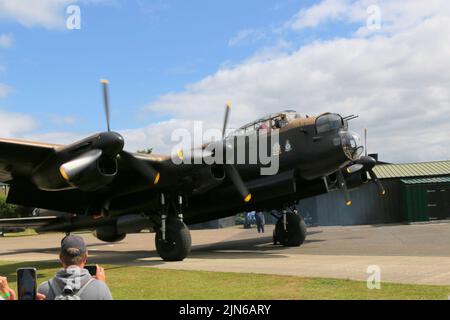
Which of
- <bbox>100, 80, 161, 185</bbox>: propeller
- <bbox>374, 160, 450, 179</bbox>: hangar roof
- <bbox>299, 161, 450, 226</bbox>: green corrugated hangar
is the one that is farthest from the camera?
<bbox>374, 160, 450, 179</bbox>: hangar roof

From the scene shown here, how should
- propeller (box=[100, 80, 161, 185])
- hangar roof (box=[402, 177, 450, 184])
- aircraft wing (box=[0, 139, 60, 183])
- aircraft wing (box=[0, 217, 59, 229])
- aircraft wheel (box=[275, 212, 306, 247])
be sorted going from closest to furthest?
aircraft wing (box=[0, 139, 60, 183])
propeller (box=[100, 80, 161, 185])
aircraft wheel (box=[275, 212, 306, 247])
aircraft wing (box=[0, 217, 59, 229])
hangar roof (box=[402, 177, 450, 184])

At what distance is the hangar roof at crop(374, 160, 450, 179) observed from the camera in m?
35.8

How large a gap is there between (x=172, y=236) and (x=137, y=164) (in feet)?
9.33

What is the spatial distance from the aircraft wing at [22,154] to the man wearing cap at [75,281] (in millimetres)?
8831

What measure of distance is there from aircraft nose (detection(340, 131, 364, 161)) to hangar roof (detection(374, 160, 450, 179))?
22.3 meters

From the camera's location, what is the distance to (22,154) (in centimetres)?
1205

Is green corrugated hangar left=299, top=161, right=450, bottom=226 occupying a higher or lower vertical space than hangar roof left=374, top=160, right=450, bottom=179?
lower

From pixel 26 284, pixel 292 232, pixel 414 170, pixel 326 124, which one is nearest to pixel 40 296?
pixel 26 284

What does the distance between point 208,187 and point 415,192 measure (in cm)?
2411

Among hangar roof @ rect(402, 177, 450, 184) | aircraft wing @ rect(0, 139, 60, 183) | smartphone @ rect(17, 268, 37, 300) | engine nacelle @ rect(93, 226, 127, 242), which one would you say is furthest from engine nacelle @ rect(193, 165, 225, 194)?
hangar roof @ rect(402, 177, 450, 184)

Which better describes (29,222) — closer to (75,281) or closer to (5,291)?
(5,291)

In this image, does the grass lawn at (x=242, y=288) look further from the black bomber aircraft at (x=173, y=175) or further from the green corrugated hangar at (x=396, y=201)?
the green corrugated hangar at (x=396, y=201)

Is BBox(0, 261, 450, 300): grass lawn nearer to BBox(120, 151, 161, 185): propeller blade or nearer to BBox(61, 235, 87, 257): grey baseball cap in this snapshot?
BBox(120, 151, 161, 185): propeller blade
